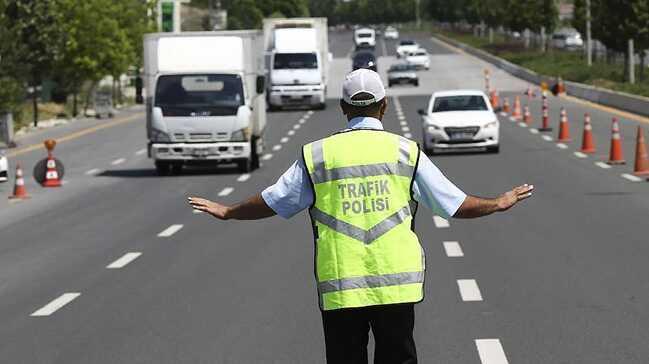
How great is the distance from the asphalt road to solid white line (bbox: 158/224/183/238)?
0.04 feet

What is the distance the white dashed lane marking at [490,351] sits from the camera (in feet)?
31.1

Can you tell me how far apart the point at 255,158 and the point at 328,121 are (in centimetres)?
1883

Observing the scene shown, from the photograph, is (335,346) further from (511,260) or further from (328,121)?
(328,121)

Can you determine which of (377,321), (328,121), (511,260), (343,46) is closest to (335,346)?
(377,321)

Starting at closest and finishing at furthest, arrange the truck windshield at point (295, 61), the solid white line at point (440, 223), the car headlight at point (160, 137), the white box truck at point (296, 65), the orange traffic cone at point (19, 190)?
the solid white line at point (440, 223) → the orange traffic cone at point (19, 190) → the car headlight at point (160, 137) → the white box truck at point (296, 65) → the truck windshield at point (295, 61)

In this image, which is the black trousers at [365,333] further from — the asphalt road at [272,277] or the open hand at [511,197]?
the asphalt road at [272,277]

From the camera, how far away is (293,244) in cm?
1694

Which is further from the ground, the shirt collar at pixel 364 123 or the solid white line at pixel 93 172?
the shirt collar at pixel 364 123

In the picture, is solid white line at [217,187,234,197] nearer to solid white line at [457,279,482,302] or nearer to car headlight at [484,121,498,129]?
car headlight at [484,121,498,129]

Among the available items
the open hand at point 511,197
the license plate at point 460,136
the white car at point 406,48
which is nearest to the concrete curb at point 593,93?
the white car at point 406,48

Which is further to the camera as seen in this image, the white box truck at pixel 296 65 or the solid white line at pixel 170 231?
the white box truck at pixel 296 65

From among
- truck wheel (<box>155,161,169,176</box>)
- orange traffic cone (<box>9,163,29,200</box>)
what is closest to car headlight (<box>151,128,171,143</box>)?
truck wheel (<box>155,161,169,176</box>)

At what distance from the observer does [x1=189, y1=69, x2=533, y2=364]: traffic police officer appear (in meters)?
5.73

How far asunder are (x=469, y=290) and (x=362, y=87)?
22.9ft
